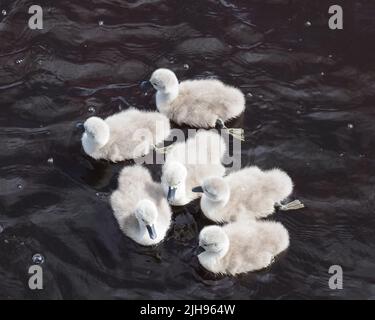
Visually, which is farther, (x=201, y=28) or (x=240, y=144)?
(x=201, y=28)

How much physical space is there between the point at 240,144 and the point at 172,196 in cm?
81

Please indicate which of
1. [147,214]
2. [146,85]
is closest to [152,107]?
[146,85]

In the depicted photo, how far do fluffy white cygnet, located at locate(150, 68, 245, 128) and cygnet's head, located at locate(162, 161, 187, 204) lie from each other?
2.14ft

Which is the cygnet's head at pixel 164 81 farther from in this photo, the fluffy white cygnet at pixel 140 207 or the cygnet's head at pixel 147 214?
the cygnet's head at pixel 147 214

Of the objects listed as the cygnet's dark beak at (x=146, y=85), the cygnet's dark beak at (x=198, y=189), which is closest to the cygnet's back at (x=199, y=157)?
the cygnet's dark beak at (x=198, y=189)

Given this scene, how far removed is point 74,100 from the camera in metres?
5.86

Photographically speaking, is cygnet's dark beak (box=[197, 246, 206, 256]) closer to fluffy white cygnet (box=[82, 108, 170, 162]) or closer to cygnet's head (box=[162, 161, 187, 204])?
cygnet's head (box=[162, 161, 187, 204])

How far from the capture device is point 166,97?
18.6 feet

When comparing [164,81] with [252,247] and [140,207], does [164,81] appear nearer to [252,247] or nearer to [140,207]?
[140,207]

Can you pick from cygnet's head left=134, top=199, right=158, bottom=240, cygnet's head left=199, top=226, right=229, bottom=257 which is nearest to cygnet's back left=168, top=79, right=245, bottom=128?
cygnet's head left=134, top=199, right=158, bottom=240

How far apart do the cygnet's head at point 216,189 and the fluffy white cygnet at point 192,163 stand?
196 mm
